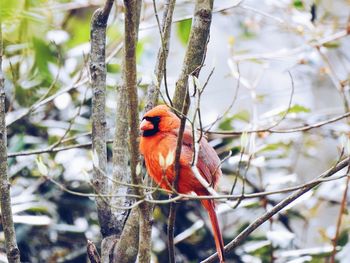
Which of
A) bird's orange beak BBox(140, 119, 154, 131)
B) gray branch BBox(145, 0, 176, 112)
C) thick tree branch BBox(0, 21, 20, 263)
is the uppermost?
gray branch BBox(145, 0, 176, 112)

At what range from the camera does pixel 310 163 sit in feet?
17.9

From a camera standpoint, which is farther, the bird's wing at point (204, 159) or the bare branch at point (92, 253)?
the bird's wing at point (204, 159)

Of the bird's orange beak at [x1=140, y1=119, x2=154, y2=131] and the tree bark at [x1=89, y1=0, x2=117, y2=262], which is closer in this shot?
the tree bark at [x1=89, y1=0, x2=117, y2=262]

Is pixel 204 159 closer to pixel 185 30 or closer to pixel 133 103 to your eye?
pixel 133 103

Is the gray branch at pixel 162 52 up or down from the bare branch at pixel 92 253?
up

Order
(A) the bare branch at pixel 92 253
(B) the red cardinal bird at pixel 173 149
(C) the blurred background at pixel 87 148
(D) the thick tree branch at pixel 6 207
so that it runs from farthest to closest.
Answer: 1. (C) the blurred background at pixel 87 148
2. (B) the red cardinal bird at pixel 173 149
3. (A) the bare branch at pixel 92 253
4. (D) the thick tree branch at pixel 6 207

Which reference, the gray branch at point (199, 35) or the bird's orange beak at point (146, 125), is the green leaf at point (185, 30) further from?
the gray branch at point (199, 35)

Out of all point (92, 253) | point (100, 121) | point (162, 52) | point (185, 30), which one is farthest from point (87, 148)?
point (162, 52)

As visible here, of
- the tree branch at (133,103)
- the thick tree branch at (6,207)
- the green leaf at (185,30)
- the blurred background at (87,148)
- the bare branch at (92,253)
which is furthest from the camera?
the green leaf at (185,30)

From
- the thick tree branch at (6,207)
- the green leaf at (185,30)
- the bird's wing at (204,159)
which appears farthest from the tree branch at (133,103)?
the green leaf at (185,30)

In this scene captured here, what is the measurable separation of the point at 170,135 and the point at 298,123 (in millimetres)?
1953

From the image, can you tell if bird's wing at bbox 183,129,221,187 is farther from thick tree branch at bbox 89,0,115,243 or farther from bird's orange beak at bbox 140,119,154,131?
thick tree branch at bbox 89,0,115,243

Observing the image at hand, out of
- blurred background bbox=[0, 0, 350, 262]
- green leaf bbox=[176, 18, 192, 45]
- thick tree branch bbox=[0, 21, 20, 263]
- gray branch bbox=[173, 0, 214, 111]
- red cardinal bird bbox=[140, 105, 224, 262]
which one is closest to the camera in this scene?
gray branch bbox=[173, 0, 214, 111]

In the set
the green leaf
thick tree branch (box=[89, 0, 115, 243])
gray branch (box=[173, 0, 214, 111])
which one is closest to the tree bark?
thick tree branch (box=[89, 0, 115, 243])
